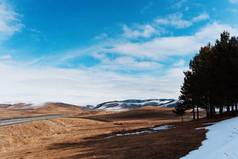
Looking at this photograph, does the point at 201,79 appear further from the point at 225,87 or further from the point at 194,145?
the point at 194,145

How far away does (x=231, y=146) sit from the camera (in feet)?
60.6

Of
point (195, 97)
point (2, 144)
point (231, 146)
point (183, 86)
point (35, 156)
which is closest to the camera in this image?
point (231, 146)

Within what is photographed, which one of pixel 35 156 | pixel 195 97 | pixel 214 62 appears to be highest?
pixel 214 62

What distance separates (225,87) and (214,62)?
4725mm

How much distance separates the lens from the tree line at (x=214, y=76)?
48.8m

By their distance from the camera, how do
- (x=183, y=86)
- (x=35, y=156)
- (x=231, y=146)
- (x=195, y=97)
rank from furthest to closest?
(x=183, y=86) < (x=195, y=97) < (x=35, y=156) < (x=231, y=146)

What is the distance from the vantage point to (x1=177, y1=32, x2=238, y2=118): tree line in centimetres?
4881

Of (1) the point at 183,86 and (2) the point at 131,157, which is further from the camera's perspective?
(1) the point at 183,86

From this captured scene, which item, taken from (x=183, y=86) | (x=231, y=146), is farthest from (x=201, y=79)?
(x=231, y=146)

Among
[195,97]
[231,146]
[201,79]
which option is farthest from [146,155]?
[195,97]

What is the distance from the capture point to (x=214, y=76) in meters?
52.3

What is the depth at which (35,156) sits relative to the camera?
30938 millimetres

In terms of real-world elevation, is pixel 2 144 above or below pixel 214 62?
below

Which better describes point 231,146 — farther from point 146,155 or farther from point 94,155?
point 94,155
